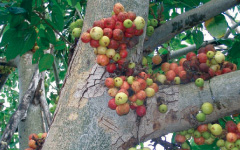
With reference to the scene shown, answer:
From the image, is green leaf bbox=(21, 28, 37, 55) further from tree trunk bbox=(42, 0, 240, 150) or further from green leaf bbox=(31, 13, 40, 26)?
tree trunk bbox=(42, 0, 240, 150)

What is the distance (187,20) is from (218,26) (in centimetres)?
73

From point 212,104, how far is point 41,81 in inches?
87.0

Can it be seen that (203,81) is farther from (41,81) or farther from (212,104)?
(41,81)

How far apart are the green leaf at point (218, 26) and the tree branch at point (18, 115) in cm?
211

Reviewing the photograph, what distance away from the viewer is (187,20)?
2438 mm

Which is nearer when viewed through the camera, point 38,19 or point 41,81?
point 38,19

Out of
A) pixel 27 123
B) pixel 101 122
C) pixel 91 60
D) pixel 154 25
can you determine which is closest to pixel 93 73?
A: pixel 91 60

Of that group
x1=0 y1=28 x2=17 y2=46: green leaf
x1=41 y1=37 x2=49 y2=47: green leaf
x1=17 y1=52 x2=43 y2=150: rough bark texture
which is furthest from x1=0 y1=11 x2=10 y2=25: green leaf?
x1=17 y1=52 x2=43 y2=150: rough bark texture

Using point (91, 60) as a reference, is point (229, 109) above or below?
below

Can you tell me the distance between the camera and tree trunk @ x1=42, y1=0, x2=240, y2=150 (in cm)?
180

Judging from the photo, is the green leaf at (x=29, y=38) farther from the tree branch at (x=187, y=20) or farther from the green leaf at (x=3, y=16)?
the tree branch at (x=187, y=20)

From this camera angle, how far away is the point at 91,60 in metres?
2.04

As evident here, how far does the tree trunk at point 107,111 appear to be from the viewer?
1.80 m

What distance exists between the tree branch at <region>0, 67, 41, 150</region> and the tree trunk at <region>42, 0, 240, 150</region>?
3.21 ft
